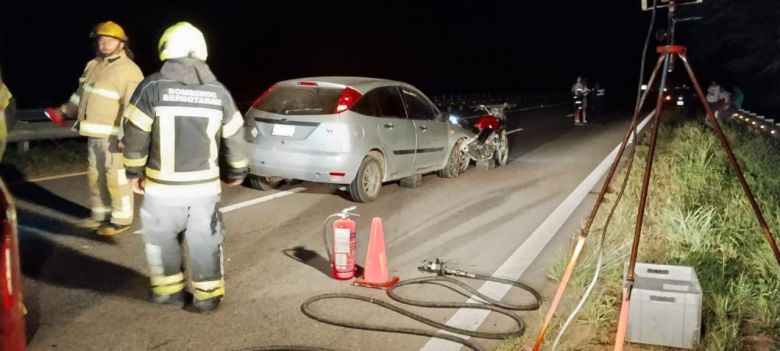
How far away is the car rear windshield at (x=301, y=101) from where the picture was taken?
9094 mm

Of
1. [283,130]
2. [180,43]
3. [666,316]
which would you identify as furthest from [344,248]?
[283,130]

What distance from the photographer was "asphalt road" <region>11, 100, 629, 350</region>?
497 centimetres

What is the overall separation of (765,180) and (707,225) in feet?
12.1

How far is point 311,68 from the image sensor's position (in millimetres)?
59094

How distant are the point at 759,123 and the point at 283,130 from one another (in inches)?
576

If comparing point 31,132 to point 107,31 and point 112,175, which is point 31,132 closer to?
point 112,175

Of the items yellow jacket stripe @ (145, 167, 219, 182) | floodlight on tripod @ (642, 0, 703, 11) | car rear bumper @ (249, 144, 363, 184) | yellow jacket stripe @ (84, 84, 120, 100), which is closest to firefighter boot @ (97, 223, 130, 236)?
yellow jacket stripe @ (84, 84, 120, 100)

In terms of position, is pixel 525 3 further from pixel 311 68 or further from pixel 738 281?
pixel 738 281

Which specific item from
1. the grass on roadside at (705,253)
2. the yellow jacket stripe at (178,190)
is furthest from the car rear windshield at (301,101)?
the yellow jacket stripe at (178,190)

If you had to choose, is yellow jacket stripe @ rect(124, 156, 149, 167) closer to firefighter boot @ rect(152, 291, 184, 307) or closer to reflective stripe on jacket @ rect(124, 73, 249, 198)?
reflective stripe on jacket @ rect(124, 73, 249, 198)

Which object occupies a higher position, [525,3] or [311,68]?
[525,3]

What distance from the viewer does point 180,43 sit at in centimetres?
523

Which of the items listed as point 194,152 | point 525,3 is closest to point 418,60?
point 525,3

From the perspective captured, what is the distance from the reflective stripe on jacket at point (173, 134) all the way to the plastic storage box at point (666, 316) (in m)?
2.94
